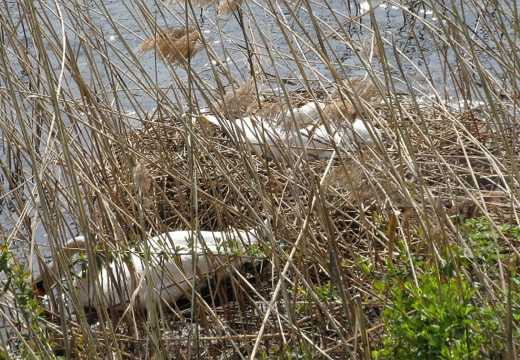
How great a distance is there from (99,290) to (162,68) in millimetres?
3836

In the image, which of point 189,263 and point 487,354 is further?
point 189,263

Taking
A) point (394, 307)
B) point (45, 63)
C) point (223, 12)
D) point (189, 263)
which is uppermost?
point (223, 12)

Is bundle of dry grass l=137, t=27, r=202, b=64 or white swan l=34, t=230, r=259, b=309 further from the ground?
bundle of dry grass l=137, t=27, r=202, b=64

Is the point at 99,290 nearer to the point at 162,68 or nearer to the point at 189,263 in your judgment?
the point at 189,263

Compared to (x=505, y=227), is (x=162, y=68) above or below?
above

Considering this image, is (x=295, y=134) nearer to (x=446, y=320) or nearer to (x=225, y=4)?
(x=225, y=4)

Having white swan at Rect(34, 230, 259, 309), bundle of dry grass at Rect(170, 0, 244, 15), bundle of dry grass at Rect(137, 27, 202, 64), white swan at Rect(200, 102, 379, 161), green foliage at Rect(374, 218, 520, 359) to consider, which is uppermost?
bundle of dry grass at Rect(170, 0, 244, 15)

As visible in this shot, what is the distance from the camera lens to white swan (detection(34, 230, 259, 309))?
2225mm

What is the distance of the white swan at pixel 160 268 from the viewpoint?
2225 mm

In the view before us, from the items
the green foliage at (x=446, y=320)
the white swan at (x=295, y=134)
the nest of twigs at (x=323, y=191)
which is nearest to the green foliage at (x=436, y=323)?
the green foliage at (x=446, y=320)

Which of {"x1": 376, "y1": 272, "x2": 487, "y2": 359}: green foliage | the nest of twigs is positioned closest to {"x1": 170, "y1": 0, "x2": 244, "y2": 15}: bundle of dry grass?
the nest of twigs

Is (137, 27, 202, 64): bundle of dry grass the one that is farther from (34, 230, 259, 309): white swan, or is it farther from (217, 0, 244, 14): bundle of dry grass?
(34, 230, 259, 309): white swan

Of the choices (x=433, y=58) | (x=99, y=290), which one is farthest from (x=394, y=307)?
(x=433, y=58)

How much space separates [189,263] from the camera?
2.92m
